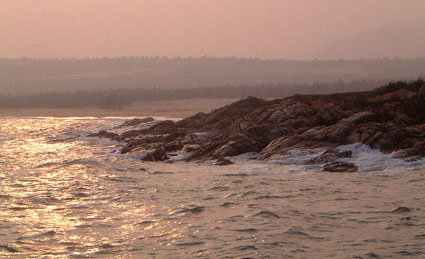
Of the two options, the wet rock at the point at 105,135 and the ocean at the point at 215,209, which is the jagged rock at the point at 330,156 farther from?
the wet rock at the point at 105,135

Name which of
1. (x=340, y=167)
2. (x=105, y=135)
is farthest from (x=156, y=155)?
(x=105, y=135)

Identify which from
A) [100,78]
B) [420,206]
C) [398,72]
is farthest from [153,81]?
[420,206]

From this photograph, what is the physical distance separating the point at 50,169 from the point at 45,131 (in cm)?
1435

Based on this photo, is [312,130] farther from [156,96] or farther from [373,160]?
[156,96]

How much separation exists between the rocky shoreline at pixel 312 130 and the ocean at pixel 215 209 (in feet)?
2.02

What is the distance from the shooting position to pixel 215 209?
1101cm

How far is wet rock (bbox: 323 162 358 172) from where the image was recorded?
47.9 ft

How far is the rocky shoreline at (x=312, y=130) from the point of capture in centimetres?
1642

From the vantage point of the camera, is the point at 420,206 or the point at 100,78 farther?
the point at 100,78

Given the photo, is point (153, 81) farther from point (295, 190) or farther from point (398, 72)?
point (295, 190)

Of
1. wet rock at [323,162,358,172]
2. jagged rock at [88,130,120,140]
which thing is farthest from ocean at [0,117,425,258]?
jagged rock at [88,130,120,140]

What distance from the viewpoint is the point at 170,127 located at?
25078mm

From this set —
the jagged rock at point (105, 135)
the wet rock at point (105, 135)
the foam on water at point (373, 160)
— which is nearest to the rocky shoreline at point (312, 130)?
the foam on water at point (373, 160)

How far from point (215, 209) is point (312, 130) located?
7.95 metres
